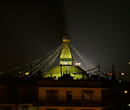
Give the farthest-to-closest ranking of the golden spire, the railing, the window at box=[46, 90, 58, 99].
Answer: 1. the golden spire
2. the window at box=[46, 90, 58, 99]
3. the railing

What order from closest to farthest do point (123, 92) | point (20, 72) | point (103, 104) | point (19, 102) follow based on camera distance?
point (103, 104) → point (19, 102) → point (123, 92) → point (20, 72)

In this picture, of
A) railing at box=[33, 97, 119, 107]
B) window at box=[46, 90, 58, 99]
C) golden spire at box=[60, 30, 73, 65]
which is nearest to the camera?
railing at box=[33, 97, 119, 107]

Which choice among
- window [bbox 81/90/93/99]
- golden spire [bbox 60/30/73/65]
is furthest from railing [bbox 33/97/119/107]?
golden spire [bbox 60/30/73/65]

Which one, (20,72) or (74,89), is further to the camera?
(20,72)

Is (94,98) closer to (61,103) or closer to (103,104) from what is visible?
(103,104)

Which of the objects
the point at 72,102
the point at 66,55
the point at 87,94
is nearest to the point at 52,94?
the point at 72,102

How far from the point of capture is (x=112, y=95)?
48531 mm

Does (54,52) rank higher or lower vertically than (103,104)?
higher

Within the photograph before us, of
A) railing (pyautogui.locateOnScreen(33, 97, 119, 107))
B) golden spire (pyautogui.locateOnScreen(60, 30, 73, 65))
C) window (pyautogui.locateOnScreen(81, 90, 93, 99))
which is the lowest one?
railing (pyautogui.locateOnScreen(33, 97, 119, 107))

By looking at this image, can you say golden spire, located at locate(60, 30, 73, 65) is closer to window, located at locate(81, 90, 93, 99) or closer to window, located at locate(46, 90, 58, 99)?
window, located at locate(46, 90, 58, 99)

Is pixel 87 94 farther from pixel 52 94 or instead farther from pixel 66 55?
pixel 66 55

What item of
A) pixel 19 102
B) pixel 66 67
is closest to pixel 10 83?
pixel 19 102

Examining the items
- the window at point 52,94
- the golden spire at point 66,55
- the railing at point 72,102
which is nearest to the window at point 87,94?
the railing at point 72,102

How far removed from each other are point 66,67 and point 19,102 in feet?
91.8
